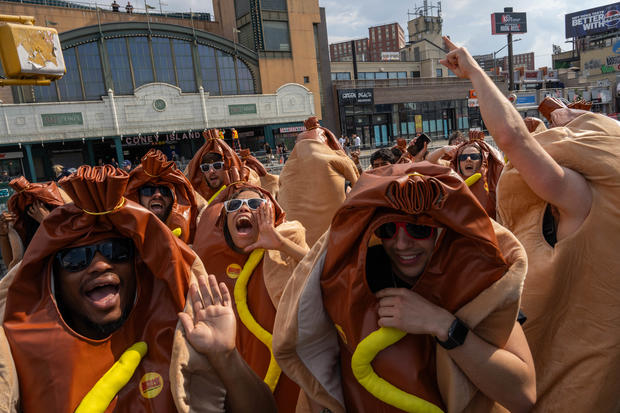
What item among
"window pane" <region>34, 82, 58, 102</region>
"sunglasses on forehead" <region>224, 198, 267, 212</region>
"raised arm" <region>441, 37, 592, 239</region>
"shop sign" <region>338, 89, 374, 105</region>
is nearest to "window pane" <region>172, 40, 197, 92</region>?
"window pane" <region>34, 82, 58, 102</region>

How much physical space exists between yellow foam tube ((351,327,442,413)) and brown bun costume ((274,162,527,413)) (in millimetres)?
30

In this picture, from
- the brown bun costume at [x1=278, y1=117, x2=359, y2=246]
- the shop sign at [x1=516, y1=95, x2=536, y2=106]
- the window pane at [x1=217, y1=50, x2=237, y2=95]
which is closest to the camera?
the brown bun costume at [x1=278, y1=117, x2=359, y2=246]

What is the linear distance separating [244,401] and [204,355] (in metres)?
0.29

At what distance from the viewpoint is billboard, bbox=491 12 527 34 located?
49.5m

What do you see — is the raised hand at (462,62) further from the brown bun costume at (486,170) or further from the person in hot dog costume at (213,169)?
the person in hot dog costume at (213,169)

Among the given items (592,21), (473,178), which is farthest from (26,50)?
(592,21)

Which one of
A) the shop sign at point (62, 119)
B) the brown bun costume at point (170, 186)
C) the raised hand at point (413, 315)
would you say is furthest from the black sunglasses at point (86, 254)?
the shop sign at point (62, 119)

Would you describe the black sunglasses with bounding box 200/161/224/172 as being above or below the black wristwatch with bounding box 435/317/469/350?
above

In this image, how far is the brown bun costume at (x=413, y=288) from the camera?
1.44m

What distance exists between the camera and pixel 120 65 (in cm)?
2761

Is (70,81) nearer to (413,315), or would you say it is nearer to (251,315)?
(251,315)

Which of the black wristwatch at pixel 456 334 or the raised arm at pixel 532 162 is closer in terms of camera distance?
the black wristwatch at pixel 456 334

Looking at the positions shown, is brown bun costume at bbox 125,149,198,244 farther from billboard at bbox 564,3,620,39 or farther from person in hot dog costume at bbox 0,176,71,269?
billboard at bbox 564,3,620,39

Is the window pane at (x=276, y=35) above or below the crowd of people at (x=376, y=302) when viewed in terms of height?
above
